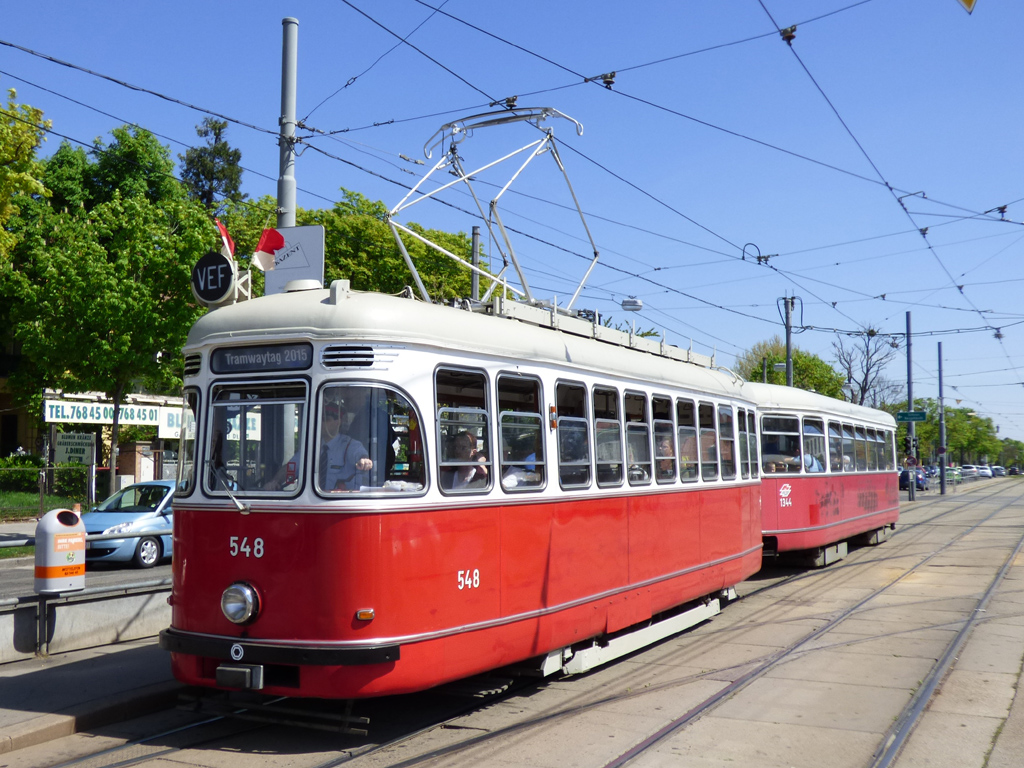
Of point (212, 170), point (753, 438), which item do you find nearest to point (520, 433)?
point (753, 438)

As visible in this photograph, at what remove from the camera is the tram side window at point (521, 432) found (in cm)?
739

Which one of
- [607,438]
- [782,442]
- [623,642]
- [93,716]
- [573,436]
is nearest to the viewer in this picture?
[93,716]

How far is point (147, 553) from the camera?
18.5 metres

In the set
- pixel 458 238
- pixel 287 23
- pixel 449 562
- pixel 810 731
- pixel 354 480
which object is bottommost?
pixel 810 731

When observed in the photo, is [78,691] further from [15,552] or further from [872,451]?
[872,451]

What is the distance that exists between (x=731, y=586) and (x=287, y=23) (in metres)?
8.63

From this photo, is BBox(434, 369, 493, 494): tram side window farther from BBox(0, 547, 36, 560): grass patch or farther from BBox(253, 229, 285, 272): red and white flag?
BBox(0, 547, 36, 560): grass patch

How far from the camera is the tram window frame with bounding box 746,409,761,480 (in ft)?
43.6

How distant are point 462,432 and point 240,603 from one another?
185 centimetres

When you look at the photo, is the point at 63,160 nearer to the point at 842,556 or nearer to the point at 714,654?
the point at 842,556

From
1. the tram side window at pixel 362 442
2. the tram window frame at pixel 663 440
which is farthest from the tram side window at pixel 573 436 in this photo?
the tram side window at pixel 362 442

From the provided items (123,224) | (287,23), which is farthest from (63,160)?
(287,23)

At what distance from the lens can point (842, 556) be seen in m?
18.6

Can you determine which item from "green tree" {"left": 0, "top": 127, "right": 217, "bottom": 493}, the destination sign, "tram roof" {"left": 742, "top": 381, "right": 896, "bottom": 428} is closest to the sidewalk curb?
the destination sign
